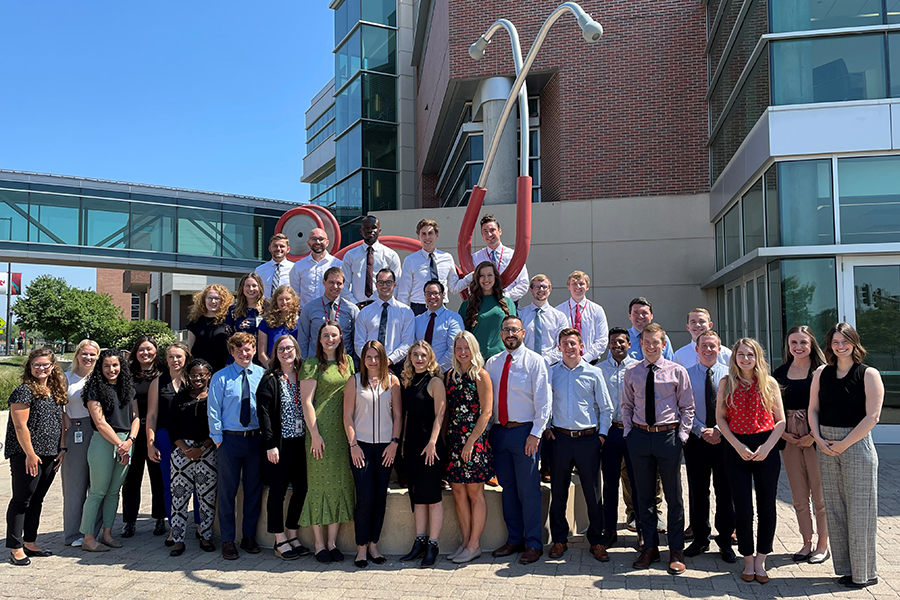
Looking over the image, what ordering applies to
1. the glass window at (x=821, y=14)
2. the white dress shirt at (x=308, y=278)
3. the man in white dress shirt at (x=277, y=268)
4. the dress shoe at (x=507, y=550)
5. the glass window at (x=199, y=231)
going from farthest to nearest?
1. the glass window at (x=199, y=231)
2. the glass window at (x=821, y=14)
3. the man in white dress shirt at (x=277, y=268)
4. the white dress shirt at (x=308, y=278)
5. the dress shoe at (x=507, y=550)

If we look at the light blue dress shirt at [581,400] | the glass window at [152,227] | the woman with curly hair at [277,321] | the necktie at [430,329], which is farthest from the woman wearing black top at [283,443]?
the glass window at [152,227]

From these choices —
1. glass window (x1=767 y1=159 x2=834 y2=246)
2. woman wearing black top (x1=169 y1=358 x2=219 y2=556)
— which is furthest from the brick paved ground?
glass window (x1=767 y1=159 x2=834 y2=246)

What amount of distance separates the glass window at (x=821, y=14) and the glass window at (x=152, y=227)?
22432 millimetres

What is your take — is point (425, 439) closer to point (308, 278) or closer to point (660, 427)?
point (660, 427)

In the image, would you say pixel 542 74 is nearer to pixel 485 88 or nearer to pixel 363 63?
pixel 485 88

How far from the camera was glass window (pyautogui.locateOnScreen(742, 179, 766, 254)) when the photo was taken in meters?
11.9

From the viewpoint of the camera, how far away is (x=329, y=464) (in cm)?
582

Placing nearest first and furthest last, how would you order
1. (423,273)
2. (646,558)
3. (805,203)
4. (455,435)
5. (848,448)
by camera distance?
1. (848,448)
2. (646,558)
3. (455,435)
4. (423,273)
5. (805,203)

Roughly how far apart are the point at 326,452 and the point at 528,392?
5.75 ft

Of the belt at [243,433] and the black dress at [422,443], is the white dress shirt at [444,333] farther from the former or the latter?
the belt at [243,433]

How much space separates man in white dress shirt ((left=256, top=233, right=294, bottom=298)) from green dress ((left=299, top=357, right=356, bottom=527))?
2.14 metres

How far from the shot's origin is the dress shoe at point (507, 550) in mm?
5801

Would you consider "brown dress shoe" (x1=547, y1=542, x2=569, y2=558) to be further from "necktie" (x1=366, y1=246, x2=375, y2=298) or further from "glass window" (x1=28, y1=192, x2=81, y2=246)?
"glass window" (x1=28, y1=192, x2=81, y2=246)

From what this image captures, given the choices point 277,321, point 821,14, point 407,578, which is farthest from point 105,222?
point 407,578
